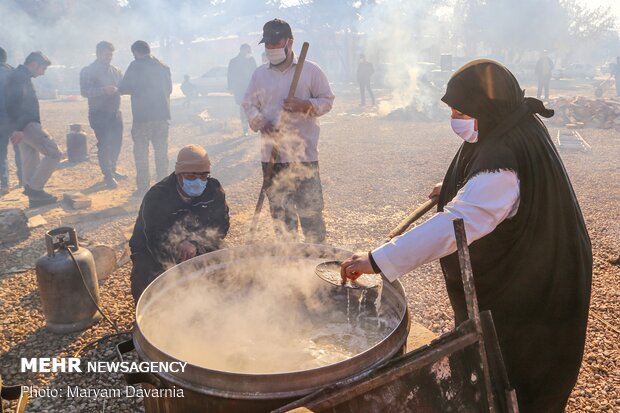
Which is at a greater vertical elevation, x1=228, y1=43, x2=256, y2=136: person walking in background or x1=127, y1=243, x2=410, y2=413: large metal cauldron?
x1=228, y1=43, x2=256, y2=136: person walking in background

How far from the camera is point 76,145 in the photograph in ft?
36.1

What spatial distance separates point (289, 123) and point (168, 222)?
1503 mm

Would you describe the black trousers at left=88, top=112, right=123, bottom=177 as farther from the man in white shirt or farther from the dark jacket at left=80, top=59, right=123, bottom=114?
the man in white shirt

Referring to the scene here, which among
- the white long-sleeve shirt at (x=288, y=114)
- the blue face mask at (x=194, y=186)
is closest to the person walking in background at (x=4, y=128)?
the white long-sleeve shirt at (x=288, y=114)

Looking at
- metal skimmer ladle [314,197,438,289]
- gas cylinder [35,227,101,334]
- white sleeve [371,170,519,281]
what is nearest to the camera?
white sleeve [371,170,519,281]

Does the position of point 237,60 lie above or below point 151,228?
above

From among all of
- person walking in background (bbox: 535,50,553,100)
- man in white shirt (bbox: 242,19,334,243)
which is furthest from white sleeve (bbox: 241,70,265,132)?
person walking in background (bbox: 535,50,553,100)

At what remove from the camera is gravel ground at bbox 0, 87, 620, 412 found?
3.55 metres

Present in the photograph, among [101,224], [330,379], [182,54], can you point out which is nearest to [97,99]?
[101,224]

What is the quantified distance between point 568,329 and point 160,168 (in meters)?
7.62

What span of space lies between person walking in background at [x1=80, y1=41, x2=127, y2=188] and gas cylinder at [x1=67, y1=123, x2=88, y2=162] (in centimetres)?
229

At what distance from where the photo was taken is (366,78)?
2119 centimetres

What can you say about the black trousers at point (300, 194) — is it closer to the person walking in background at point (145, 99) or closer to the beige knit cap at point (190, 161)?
the beige knit cap at point (190, 161)

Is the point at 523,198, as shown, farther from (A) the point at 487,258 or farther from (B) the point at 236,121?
(B) the point at 236,121
